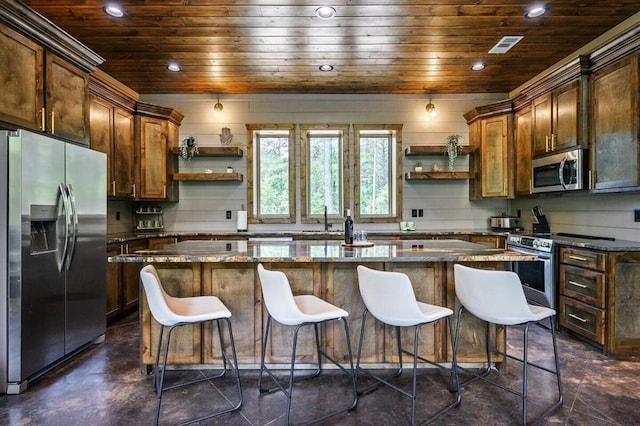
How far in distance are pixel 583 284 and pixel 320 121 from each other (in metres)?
3.77

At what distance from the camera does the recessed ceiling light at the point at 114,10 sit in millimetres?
3002

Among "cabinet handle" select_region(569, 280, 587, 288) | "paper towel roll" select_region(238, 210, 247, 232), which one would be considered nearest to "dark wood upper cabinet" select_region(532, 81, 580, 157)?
"cabinet handle" select_region(569, 280, 587, 288)

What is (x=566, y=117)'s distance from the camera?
3744mm

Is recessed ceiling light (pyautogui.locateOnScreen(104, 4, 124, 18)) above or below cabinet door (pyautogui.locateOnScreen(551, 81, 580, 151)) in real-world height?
above

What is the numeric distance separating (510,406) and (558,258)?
189 centimetres

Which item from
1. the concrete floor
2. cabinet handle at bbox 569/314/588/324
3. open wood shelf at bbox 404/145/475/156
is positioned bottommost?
the concrete floor

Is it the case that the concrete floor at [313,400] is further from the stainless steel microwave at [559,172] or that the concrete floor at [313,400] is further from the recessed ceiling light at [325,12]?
the recessed ceiling light at [325,12]

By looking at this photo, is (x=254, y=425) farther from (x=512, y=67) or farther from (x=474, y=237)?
(x=512, y=67)

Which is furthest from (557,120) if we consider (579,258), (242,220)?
(242,220)

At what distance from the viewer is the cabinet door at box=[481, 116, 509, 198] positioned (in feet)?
15.9

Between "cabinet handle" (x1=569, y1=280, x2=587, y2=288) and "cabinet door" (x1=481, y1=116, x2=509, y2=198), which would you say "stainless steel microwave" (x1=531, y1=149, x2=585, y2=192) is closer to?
"cabinet door" (x1=481, y1=116, x2=509, y2=198)

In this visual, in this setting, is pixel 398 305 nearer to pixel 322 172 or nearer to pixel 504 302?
pixel 504 302

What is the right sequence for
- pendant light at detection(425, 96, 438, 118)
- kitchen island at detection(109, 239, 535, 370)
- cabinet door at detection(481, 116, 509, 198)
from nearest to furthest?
kitchen island at detection(109, 239, 535, 370) → cabinet door at detection(481, 116, 509, 198) → pendant light at detection(425, 96, 438, 118)

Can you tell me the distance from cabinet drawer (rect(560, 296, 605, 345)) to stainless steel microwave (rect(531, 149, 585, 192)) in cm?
116
